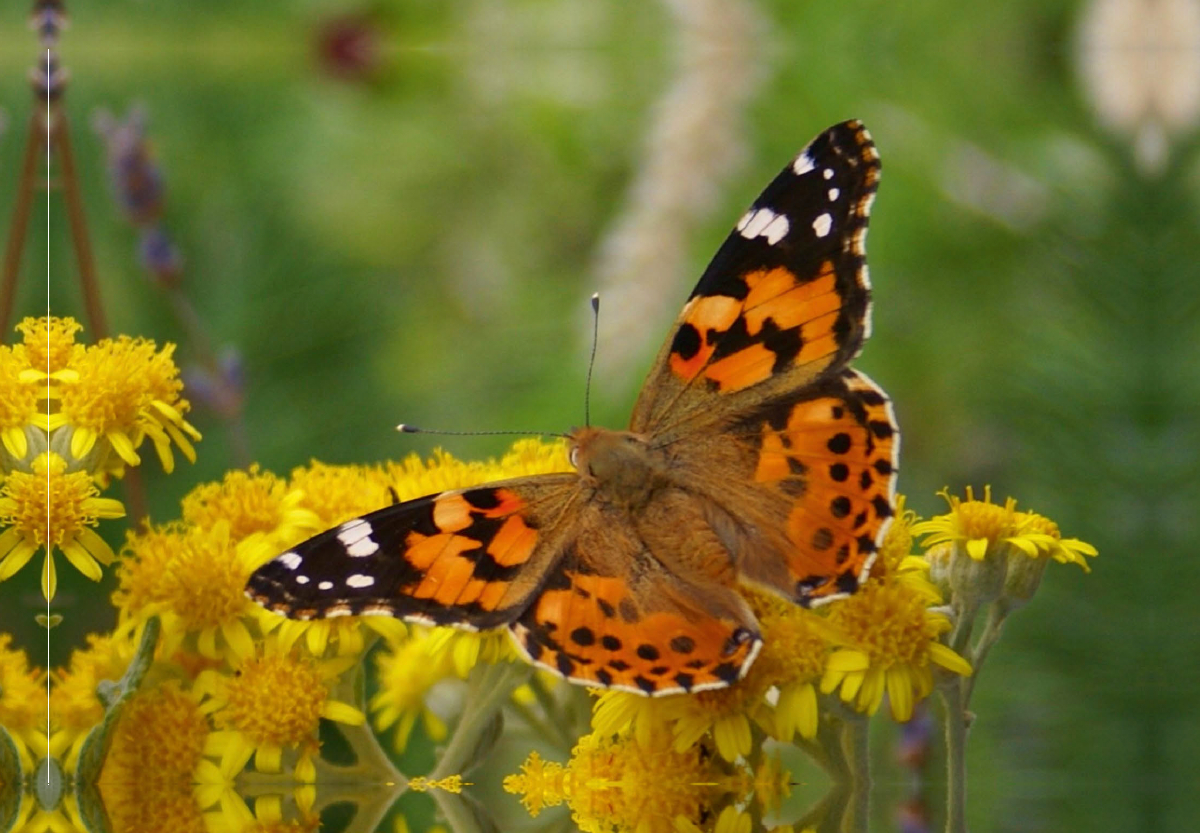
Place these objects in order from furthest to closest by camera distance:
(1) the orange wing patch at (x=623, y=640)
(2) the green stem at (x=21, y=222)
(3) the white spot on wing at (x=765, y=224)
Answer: (2) the green stem at (x=21, y=222) < (3) the white spot on wing at (x=765, y=224) < (1) the orange wing patch at (x=623, y=640)

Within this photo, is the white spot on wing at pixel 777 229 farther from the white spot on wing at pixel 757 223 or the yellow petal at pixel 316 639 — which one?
the yellow petal at pixel 316 639

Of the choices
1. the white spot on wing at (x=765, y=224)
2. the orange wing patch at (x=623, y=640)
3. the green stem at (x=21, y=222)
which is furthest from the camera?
the green stem at (x=21, y=222)


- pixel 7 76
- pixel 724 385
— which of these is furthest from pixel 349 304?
pixel 724 385

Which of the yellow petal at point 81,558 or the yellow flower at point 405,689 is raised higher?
the yellow petal at point 81,558

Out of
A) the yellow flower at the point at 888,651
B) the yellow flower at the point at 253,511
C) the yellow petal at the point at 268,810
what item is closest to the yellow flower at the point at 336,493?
the yellow flower at the point at 253,511

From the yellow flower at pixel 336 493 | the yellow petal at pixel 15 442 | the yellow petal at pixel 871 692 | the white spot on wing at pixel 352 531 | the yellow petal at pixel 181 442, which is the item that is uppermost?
the yellow petal at pixel 181 442

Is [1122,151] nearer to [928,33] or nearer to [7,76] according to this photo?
[928,33]
